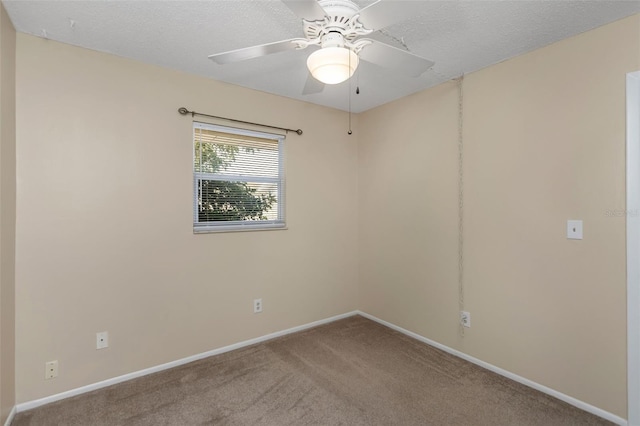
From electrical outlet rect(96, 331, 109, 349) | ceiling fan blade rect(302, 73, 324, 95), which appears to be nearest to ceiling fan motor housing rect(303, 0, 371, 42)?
ceiling fan blade rect(302, 73, 324, 95)

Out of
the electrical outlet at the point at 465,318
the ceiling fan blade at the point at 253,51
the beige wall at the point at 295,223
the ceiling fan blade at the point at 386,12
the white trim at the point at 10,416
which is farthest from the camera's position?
the electrical outlet at the point at 465,318

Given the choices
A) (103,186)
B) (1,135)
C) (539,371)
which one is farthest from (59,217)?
(539,371)

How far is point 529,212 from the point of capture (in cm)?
231

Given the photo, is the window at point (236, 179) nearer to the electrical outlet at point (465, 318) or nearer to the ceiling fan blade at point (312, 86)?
the ceiling fan blade at point (312, 86)

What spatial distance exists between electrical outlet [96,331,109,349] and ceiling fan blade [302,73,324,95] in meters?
2.50

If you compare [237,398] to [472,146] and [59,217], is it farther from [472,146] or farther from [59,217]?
[472,146]

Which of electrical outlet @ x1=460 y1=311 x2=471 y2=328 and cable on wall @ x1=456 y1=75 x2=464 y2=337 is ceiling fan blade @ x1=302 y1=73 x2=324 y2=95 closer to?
cable on wall @ x1=456 y1=75 x2=464 y2=337

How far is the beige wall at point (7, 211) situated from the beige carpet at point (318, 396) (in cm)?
34

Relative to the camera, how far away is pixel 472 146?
265 cm

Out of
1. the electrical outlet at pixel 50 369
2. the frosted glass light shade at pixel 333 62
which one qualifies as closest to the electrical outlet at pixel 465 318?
the frosted glass light shade at pixel 333 62

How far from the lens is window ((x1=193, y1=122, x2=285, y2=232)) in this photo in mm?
2760

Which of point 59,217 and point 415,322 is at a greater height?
point 59,217

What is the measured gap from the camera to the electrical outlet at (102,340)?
2287mm

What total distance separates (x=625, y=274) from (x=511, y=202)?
0.77 m
